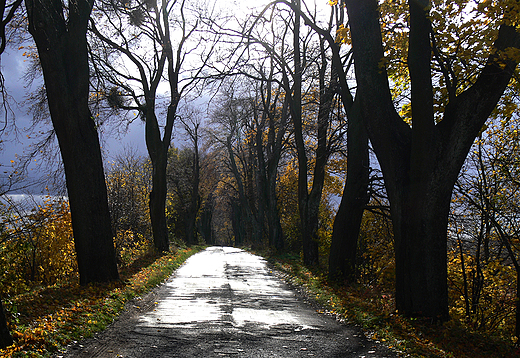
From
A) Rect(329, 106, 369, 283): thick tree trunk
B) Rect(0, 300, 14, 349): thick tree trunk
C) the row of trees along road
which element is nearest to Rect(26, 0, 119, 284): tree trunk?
the row of trees along road

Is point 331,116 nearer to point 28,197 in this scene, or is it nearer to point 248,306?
point 248,306

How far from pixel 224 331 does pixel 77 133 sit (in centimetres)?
605

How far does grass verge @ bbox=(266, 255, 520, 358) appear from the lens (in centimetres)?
530

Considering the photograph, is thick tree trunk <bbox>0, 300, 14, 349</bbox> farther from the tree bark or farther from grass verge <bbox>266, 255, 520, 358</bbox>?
the tree bark

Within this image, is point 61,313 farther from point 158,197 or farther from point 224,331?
point 158,197

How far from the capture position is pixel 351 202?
1068 centimetres

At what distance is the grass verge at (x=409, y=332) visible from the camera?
530cm

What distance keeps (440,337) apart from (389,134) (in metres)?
3.23

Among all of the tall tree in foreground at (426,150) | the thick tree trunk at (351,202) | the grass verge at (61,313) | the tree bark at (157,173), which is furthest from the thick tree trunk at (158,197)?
the tall tree in foreground at (426,150)

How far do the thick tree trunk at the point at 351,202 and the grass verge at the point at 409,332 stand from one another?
7.28ft

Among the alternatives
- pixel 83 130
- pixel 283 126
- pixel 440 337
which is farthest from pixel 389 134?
pixel 283 126

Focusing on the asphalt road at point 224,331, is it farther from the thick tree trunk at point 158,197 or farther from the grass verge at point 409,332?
the thick tree trunk at point 158,197

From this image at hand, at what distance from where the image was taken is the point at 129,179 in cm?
2155

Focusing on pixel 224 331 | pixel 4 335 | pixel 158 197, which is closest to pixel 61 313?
pixel 4 335
